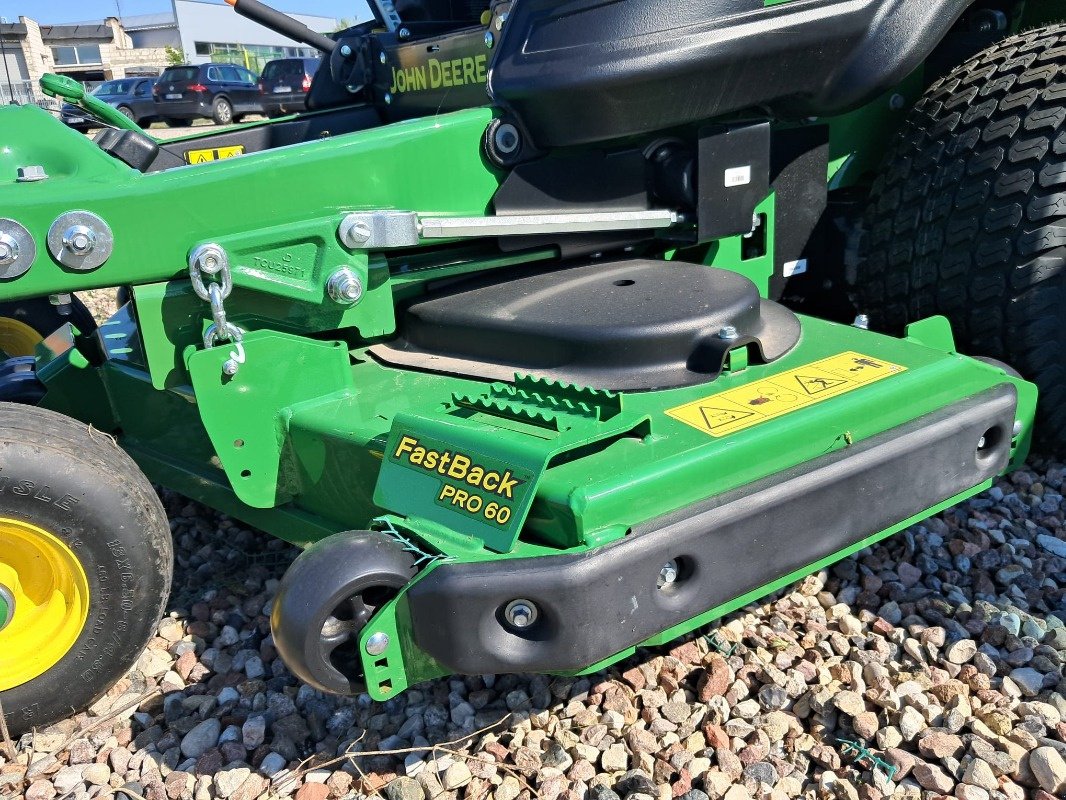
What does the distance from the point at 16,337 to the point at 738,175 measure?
109 inches

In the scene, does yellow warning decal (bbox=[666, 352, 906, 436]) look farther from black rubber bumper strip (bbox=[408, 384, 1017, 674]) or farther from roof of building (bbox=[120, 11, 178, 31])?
roof of building (bbox=[120, 11, 178, 31])

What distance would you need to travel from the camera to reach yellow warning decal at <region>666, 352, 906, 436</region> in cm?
218

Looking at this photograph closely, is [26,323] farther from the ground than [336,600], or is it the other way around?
[336,600]

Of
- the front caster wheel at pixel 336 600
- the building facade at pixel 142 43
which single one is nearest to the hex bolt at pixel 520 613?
the front caster wheel at pixel 336 600

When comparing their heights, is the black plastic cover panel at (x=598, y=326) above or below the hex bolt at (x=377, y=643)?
above

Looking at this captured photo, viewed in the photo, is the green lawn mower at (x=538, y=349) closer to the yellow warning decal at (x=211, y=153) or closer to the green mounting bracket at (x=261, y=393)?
the green mounting bracket at (x=261, y=393)

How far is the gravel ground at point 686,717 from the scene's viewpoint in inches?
81.8

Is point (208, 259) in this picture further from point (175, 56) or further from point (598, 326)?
point (175, 56)

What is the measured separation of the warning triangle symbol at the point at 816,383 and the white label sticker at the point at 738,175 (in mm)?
668

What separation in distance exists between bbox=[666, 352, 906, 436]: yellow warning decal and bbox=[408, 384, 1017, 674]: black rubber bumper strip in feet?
0.44

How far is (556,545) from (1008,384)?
1298 mm

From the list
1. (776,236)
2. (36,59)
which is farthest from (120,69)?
(776,236)

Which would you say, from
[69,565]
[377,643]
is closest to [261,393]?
[69,565]

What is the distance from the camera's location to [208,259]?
232 cm
